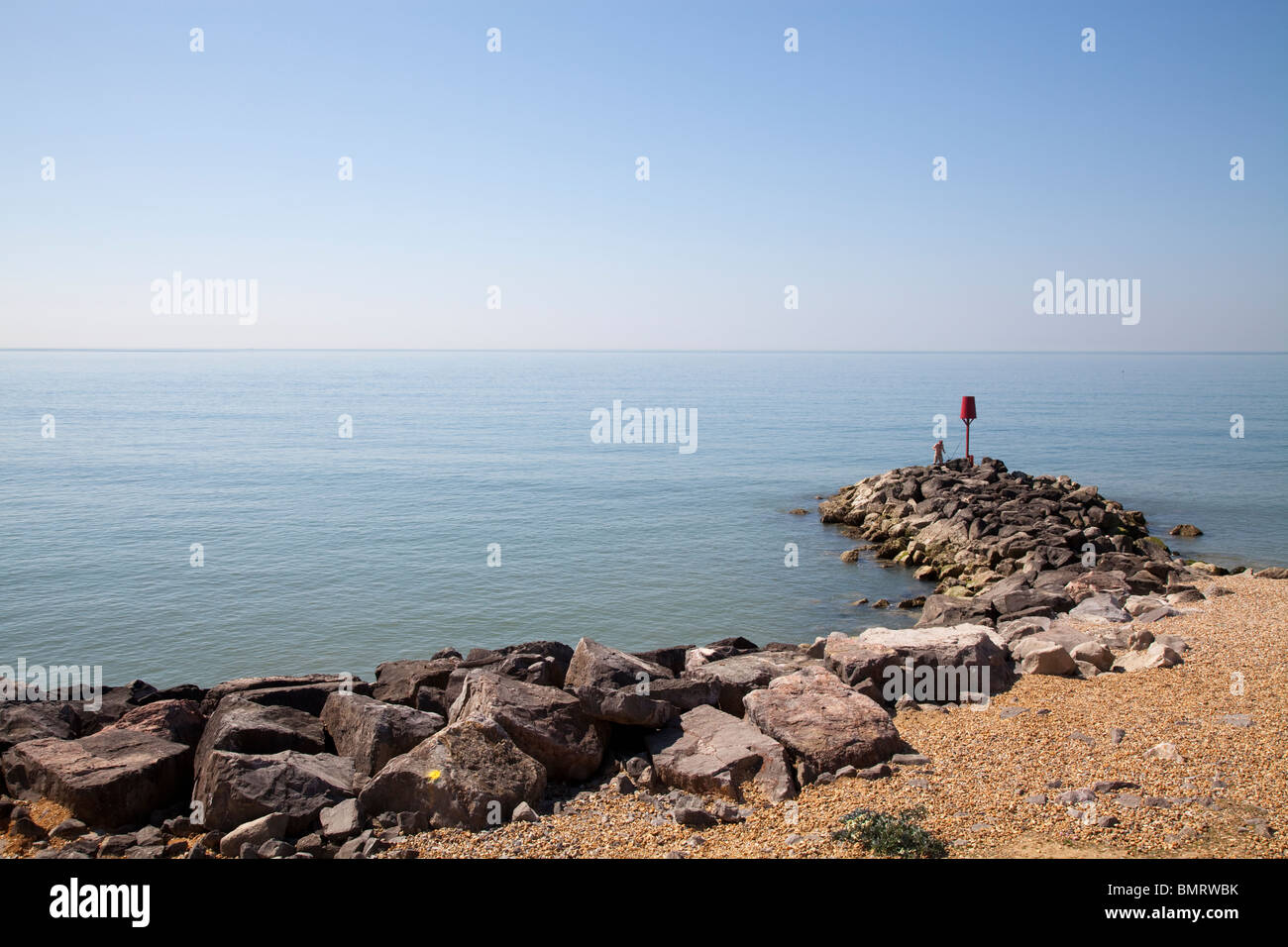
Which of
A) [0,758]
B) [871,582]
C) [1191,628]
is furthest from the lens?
[871,582]

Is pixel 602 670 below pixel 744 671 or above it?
above

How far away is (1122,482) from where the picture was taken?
147 feet

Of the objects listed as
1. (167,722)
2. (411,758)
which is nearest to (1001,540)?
(411,758)

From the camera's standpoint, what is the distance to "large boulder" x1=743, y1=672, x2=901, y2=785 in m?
10.2

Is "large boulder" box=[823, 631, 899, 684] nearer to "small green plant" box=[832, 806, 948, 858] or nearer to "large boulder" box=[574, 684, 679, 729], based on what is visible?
"large boulder" box=[574, 684, 679, 729]

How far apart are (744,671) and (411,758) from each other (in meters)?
5.56

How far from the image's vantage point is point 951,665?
13.1m

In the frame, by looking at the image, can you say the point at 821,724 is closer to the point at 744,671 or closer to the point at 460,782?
the point at 744,671

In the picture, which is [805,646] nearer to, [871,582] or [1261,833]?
[1261,833]

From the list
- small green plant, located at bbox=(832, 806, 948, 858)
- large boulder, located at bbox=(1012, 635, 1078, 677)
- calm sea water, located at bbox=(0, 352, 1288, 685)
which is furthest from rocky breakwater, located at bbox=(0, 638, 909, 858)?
calm sea water, located at bbox=(0, 352, 1288, 685)

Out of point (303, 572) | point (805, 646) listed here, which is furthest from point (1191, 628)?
point (303, 572)

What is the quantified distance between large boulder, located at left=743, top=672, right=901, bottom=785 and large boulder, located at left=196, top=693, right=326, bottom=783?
18.6 ft

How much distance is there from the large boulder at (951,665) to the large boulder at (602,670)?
141 inches
